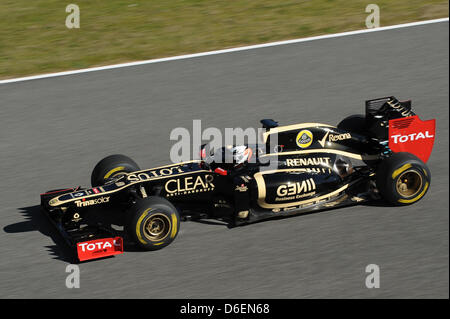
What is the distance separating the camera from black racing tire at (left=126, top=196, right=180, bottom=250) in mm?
7836

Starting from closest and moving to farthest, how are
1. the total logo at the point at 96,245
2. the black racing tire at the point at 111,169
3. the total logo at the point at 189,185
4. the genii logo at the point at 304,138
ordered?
the total logo at the point at 96,245
the total logo at the point at 189,185
the genii logo at the point at 304,138
the black racing tire at the point at 111,169

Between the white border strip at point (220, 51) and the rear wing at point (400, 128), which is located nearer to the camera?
the rear wing at point (400, 128)

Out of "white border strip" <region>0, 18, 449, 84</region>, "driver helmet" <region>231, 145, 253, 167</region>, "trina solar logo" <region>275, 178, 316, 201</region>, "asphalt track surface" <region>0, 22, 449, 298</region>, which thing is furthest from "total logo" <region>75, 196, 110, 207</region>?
"white border strip" <region>0, 18, 449, 84</region>

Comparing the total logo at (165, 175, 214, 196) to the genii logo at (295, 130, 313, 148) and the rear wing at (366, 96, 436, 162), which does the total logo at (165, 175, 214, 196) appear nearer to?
the genii logo at (295, 130, 313, 148)

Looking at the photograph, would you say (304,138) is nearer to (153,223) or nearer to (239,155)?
(239,155)

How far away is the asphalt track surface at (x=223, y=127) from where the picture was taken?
746 centimetres

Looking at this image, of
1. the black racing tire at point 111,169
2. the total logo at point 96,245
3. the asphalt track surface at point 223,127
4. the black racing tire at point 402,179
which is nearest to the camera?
the asphalt track surface at point 223,127

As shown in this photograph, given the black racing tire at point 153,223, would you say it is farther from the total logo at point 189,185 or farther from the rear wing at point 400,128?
the rear wing at point 400,128

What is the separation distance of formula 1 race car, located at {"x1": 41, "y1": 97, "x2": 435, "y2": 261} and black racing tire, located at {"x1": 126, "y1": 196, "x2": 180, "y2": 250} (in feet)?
0.04

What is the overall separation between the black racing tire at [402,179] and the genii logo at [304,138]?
89 cm

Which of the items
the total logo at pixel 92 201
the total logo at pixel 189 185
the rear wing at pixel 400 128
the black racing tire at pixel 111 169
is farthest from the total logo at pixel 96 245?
the rear wing at pixel 400 128

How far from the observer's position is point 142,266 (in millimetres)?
7797
